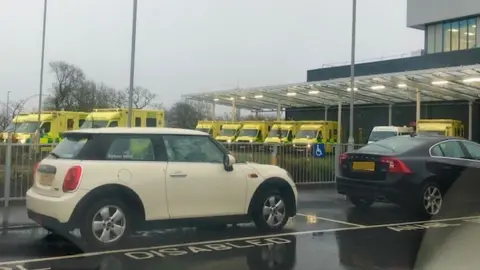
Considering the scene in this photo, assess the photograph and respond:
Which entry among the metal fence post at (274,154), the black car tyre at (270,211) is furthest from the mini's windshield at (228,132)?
the black car tyre at (270,211)

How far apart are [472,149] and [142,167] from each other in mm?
7284

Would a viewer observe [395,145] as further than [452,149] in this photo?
No

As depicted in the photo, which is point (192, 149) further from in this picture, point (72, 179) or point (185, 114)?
point (185, 114)

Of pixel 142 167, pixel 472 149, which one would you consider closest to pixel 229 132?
pixel 472 149

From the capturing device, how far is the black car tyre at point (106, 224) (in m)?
A: 7.46

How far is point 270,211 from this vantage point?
9117 mm

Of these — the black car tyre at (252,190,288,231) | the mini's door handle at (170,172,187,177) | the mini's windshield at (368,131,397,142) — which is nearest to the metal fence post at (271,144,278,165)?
the black car tyre at (252,190,288,231)

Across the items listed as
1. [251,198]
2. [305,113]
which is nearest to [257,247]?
[251,198]

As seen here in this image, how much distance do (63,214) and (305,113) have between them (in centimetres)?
4545

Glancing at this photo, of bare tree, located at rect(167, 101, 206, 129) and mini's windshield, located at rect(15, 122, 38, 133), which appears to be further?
bare tree, located at rect(167, 101, 206, 129)

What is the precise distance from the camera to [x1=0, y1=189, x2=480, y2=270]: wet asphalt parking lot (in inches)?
274

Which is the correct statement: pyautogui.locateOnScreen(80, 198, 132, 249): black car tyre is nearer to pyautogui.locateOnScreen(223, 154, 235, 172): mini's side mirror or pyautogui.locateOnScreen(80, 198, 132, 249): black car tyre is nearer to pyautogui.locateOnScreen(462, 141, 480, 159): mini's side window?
pyautogui.locateOnScreen(223, 154, 235, 172): mini's side mirror

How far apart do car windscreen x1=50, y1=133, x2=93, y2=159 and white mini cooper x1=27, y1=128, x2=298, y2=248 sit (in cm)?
2

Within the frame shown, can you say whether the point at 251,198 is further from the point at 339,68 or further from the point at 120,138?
the point at 339,68
